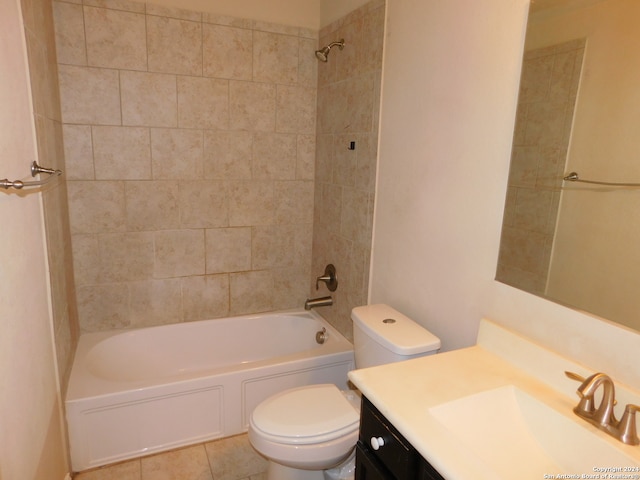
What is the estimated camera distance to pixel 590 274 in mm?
1103

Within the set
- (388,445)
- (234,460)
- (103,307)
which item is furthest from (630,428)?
(103,307)

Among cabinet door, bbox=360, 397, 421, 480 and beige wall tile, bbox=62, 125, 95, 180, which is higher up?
beige wall tile, bbox=62, 125, 95, 180

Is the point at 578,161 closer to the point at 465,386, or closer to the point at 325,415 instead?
the point at 465,386

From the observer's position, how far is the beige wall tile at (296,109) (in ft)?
8.83

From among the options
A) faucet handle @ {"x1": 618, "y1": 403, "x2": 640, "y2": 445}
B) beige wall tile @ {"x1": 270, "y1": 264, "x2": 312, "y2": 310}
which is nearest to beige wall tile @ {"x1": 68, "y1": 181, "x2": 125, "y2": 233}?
beige wall tile @ {"x1": 270, "y1": 264, "x2": 312, "y2": 310}

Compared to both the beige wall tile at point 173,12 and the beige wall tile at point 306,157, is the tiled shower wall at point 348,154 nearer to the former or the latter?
the beige wall tile at point 306,157

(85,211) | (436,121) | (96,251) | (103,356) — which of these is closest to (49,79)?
(85,211)

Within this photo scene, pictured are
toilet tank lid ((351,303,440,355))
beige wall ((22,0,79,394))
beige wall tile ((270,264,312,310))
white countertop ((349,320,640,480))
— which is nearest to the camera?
white countertop ((349,320,640,480))

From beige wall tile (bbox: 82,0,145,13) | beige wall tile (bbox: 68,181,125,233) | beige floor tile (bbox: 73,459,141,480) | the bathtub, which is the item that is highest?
beige wall tile (bbox: 82,0,145,13)

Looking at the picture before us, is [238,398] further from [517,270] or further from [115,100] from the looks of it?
[115,100]

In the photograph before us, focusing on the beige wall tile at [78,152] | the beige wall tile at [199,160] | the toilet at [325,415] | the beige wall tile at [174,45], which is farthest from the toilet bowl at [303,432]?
the beige wall tile at [174,45]

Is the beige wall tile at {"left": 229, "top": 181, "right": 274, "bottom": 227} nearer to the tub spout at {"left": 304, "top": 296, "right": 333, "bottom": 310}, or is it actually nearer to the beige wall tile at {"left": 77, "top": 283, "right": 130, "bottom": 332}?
the tub spout at {"left": 304, "top": 296, "right": 333, "bottom": 310}

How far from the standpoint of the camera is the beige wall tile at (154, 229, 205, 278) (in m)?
2.57

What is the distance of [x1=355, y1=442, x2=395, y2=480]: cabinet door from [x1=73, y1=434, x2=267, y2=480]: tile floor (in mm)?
1055
